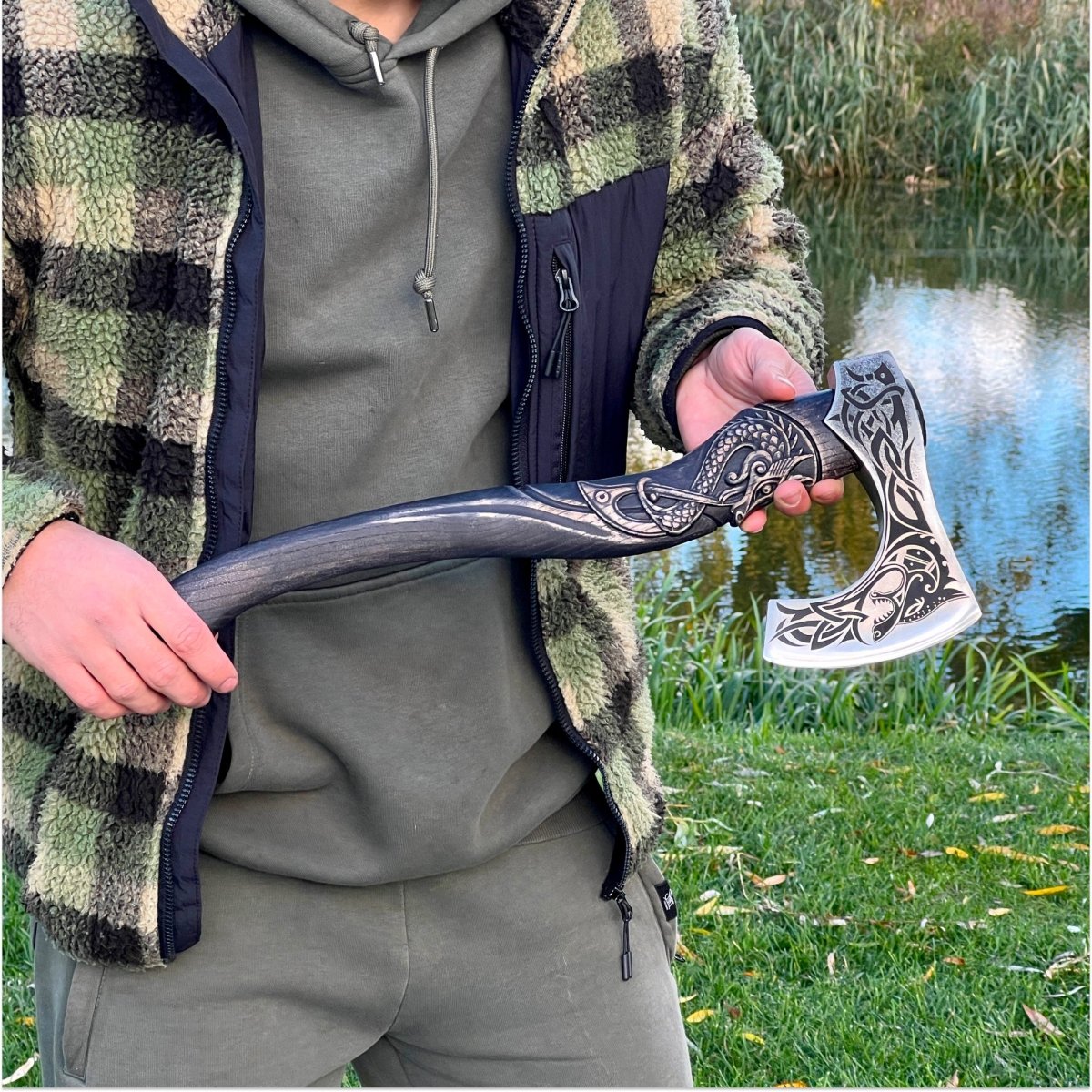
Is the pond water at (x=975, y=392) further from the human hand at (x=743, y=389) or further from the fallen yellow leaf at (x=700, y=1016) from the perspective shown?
the human hand at (x=743, y=389)

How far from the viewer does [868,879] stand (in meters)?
3.72

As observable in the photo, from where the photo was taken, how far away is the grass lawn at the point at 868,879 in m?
3.05

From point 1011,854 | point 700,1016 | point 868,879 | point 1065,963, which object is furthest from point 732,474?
point 1011,854

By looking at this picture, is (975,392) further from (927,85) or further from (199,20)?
(199,20)

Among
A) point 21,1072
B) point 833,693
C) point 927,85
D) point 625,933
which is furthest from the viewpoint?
point 927,85

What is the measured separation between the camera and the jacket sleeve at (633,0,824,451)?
1635mm

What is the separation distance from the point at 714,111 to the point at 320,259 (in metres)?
0.52

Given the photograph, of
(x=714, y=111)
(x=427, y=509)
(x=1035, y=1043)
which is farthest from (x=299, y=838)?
(x=1035, y=1043)

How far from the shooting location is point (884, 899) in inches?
143

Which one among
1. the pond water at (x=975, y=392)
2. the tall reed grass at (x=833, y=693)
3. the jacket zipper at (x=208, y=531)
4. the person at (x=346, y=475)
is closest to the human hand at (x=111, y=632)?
the person at (x=346, y=475)

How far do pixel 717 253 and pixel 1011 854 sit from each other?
2.71m

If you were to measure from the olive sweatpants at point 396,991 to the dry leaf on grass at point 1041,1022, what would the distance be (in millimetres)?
1722

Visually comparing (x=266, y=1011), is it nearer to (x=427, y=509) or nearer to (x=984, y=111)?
(x=427, y=509)

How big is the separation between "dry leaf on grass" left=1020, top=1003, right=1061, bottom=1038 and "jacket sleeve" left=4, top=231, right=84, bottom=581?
2528 millimetres
